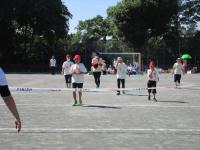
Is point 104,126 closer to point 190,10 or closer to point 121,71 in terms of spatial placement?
point 121,71

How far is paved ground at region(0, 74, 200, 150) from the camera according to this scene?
918 centimetres

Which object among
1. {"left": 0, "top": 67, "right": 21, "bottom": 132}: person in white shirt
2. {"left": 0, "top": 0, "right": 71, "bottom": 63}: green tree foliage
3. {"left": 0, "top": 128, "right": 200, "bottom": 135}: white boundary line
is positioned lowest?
{"left": 0, "top": 128, "right": 200, "bottom": 135}: white boundary line

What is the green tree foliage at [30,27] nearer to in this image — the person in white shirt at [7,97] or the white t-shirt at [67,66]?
the white t-shirt at [67,66]

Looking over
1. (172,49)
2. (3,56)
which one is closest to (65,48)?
(3,56)

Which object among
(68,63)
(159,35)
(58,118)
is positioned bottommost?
(58,118)

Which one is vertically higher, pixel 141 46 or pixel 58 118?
pixel 141 46

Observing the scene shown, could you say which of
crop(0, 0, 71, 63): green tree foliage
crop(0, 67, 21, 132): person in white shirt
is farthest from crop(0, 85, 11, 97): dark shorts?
crop(0, 0, 71, 63): green tree foliage

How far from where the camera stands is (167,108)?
15781mm

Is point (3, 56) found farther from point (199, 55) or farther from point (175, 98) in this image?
point (175, 98)

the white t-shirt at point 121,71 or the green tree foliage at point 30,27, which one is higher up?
the green tree foliage at point 30,27

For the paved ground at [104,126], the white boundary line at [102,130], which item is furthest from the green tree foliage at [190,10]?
the white boundary line at [102,130]

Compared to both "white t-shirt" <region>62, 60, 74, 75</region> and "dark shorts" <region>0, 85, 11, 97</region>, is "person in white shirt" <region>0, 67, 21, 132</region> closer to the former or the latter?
"dark shorts" <region>0, 85, 11, 97</region>

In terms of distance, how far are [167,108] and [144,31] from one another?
160 ft

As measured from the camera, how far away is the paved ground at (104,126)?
9.18 metres
